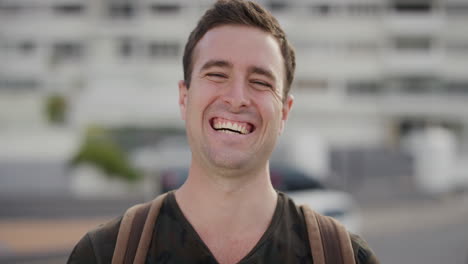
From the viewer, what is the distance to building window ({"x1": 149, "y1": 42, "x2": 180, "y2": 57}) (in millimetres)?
37750

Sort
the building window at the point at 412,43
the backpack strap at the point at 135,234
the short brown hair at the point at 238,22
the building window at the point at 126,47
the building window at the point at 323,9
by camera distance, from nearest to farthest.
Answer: the backpack strap at the point at 135,234 < the short brown hair at the point at 238,22 < the building window at the point at 323,9 < the building window at the point at 126,47 < the building window at the point at 412,43

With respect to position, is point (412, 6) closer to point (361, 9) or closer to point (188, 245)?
point (361, 9)

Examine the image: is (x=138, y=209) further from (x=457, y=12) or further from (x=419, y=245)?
(x=457, y=12)

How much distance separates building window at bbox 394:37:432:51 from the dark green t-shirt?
38563 mm

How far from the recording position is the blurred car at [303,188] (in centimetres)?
962

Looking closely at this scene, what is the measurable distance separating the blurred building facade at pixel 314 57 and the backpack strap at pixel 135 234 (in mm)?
33971

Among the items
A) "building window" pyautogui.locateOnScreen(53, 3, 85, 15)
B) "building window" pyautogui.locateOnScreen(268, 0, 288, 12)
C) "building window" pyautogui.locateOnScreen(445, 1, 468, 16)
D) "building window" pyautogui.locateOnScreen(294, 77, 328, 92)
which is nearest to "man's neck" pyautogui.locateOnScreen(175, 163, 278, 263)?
"building window" pyautogui.locateOnScreen(268, 0, 288, 12)

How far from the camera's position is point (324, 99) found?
1473 inches

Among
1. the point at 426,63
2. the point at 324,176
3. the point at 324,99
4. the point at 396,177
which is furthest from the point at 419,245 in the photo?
the point at 426,63

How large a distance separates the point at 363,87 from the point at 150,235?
3768 cm

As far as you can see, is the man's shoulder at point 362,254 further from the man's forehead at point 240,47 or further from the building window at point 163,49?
the building window at point 163,49

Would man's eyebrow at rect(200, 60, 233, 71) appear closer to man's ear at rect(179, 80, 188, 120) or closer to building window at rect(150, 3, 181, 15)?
man's ear at rect(179, 80, 188, 120)

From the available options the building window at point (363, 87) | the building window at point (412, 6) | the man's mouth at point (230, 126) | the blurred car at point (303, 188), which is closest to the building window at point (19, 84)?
the building window at point (363, 87)

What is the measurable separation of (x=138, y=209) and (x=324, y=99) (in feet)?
118
